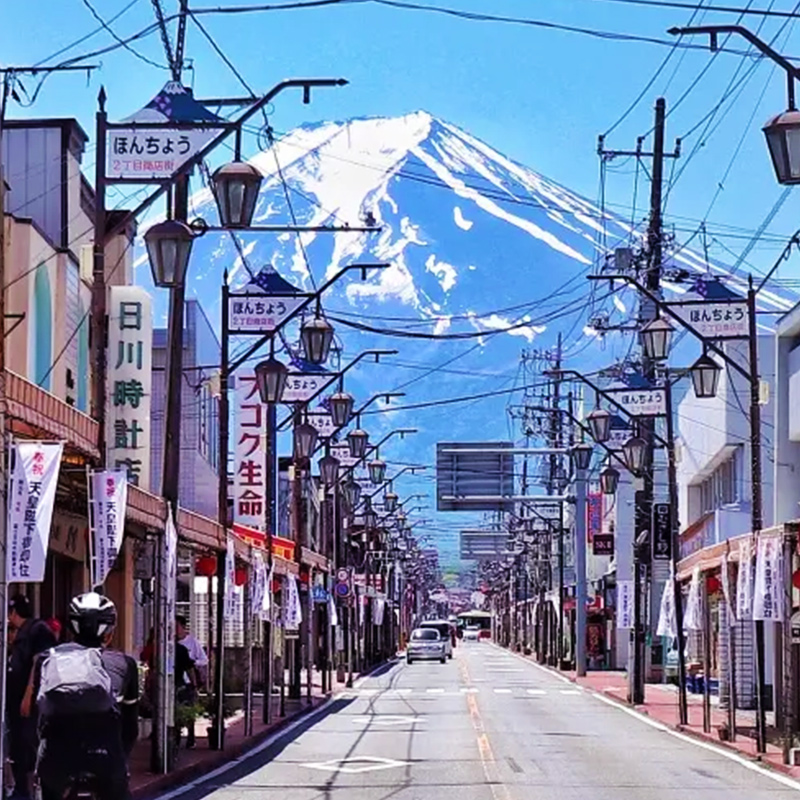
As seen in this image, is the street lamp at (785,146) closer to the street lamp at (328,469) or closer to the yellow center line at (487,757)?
the yellow center line at (487,757)

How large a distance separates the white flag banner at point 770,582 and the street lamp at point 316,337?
739cm

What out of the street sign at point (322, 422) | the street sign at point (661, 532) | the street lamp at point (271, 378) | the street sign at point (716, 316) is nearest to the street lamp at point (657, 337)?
the street sign at point (716, 316)

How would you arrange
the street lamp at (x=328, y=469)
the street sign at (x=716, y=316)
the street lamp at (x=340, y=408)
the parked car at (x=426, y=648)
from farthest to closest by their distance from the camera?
the parked car at (x=426, y=648)
the street lamp at (x=328, y=469)
the street lamp at (x=340, y=408)
the street sign at (x=716, y=316)

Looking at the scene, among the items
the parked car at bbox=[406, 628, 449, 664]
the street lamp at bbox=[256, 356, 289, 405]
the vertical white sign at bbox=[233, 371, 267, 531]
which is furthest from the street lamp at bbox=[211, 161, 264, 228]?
the parked car at bbox=[406, 628, 449, 664]

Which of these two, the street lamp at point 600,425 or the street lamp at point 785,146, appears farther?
the street lamp at point 600,425

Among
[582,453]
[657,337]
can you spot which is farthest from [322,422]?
[657,337]

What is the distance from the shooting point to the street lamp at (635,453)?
3978cm

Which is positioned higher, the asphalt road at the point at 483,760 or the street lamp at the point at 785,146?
the street lamp at the point at 785,146

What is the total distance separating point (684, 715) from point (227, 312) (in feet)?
43.3

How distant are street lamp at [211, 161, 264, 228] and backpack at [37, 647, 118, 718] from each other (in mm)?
10009

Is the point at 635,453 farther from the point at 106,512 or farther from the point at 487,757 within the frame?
the point at 106,512

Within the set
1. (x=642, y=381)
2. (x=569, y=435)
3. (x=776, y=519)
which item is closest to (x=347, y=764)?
(x=642, y=381)

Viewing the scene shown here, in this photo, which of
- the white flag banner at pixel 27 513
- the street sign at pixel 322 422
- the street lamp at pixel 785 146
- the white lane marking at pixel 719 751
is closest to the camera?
the white flag banner at pixel 27 513

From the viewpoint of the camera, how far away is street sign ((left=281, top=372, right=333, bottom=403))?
115 ft
